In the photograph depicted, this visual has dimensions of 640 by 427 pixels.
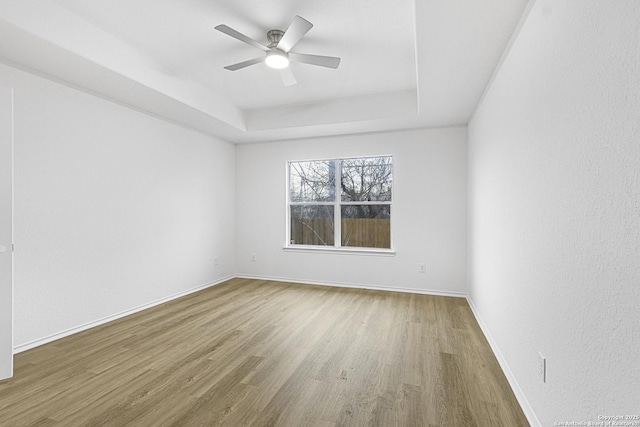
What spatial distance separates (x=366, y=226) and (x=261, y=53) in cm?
291

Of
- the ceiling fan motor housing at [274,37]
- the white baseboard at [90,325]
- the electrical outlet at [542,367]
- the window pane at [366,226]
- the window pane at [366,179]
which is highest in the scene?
the ceiling fan motor housing at [274,37]

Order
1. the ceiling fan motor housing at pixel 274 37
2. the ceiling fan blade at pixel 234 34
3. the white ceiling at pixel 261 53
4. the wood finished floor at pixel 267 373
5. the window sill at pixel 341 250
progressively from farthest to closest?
the window sill at pixel 341 250 < the ceiling fan motor housing at pixel 274 37 < the ceiling fan blade at pixel 234 34 < the white ceiling at pixel 261 53 < the wood finished floor at pixel 267 373

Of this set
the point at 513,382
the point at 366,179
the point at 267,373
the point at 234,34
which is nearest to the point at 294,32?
the point at 234,34

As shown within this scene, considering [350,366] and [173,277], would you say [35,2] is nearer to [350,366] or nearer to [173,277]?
[173,277]

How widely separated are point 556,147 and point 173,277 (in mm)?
4339

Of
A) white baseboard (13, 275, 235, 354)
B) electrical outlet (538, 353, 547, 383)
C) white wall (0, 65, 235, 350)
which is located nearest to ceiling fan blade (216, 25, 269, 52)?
white wall (0, 65, 235, 350)

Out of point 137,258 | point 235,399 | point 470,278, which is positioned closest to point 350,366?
point 235,399

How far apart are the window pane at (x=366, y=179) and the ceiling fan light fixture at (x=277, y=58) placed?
7.82ft

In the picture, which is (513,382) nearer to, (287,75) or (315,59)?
(315,59)

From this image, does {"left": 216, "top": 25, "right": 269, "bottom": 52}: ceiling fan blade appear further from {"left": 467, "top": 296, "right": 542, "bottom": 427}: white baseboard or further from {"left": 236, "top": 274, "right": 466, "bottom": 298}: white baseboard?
{"left": 236, "top": 274, "right": 466, "bottom": 298}: white baseboard

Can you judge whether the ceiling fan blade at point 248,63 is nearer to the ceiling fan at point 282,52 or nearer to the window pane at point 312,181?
the ceiling fan at point 282,52

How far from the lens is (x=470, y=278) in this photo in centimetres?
395

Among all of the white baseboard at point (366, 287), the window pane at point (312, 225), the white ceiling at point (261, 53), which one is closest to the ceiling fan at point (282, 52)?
the white ceiling at point (261, 53)

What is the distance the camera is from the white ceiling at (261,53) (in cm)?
212
